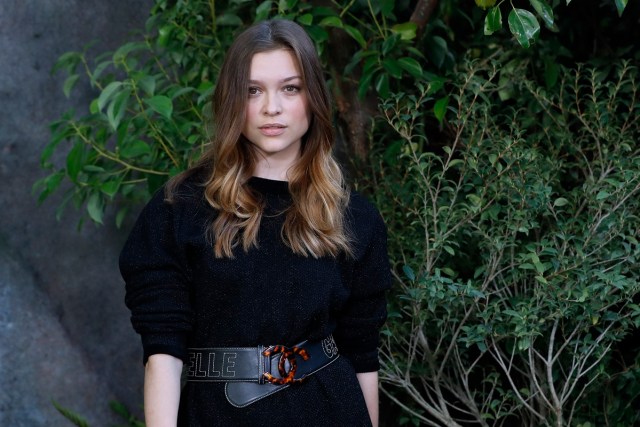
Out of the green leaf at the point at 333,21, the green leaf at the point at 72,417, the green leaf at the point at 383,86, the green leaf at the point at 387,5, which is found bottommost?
the green leaf at the point at 72,417

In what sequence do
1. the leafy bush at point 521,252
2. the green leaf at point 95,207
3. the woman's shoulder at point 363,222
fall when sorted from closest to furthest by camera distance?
1. the woman's shoulder at point 363,222
2. the leafy bush at point 521,252
3. the green leaf at point 95,207

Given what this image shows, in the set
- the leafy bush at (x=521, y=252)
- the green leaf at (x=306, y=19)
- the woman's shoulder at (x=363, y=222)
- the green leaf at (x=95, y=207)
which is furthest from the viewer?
the green leaf at (x=95, y=207)

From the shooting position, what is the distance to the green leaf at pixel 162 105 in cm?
243

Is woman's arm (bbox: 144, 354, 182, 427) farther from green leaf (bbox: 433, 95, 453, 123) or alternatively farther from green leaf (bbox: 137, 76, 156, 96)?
green leaf (bbox: 433, 95, 453, 123)

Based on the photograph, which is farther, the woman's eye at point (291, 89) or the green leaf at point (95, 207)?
the green leaf at point (95, 207)

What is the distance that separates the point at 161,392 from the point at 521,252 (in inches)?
44.6

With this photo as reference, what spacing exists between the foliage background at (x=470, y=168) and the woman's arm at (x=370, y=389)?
29 cm

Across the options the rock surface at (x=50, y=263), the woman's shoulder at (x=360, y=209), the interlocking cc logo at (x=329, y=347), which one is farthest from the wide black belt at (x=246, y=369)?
the rock surface at (x=50, y=263)

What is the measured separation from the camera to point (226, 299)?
1.94 m

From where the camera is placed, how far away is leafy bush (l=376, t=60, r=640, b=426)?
2354 millimetres

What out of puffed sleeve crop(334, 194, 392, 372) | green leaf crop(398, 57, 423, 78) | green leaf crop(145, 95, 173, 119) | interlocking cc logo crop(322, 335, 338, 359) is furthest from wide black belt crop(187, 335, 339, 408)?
green leaf crop(398, 57, 423, 78)

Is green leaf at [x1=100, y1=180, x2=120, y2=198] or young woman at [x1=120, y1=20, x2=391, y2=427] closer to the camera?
young woman at [x1=120, y1=20, x2=391, y2=427]

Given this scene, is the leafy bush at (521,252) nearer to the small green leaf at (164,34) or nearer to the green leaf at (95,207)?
the small green leaf at (164,34)

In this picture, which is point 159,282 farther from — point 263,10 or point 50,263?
point 50,263
